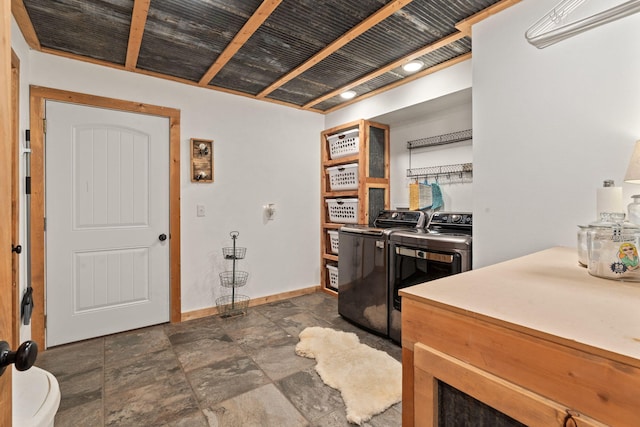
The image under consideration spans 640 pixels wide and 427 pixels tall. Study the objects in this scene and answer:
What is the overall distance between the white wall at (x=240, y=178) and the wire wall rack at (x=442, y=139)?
1.26 m

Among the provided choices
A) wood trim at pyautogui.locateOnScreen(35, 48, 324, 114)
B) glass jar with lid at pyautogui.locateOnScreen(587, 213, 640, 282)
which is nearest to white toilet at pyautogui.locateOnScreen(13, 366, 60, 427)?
glass jar with lid at pyautogui.locateOnScreen(587, 213, 640, 282)

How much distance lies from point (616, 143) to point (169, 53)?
3.02m

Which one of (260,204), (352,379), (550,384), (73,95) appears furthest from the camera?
(260,204)

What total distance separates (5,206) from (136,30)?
6.61ft

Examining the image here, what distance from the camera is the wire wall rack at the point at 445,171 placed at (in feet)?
9.46

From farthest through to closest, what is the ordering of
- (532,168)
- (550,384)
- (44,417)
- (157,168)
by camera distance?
(157,168) → (532,168) → (44,417) → (550,384)

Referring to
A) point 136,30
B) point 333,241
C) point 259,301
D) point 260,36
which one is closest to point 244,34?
point 260,36

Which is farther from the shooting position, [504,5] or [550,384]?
[504,5]

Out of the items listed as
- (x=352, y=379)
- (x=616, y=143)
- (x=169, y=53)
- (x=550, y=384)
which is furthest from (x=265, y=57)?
(x=550, y=384)

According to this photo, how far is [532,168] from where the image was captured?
1.83m

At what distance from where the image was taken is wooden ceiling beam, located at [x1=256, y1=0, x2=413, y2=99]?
1869 mm

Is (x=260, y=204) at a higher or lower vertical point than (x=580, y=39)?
lower

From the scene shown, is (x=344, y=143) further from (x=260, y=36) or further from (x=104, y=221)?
(x=104, y=221)

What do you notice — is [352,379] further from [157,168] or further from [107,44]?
[107,44]
